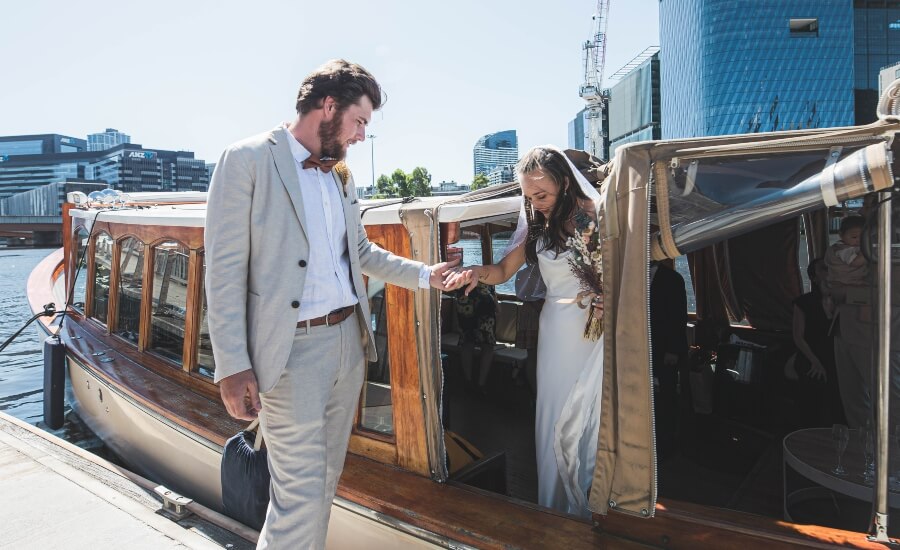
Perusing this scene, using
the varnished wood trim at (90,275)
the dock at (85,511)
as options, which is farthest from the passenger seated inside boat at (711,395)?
the varnished wood trim at (90,275)

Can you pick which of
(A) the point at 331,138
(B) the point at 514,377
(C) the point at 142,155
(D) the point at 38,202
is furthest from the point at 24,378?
(C) the point at 142,155

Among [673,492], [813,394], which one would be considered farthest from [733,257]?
[673,492]

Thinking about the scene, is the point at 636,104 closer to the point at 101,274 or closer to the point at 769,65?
the point at 769,65

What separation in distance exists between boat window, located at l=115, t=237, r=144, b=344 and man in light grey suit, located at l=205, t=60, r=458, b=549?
3.61m

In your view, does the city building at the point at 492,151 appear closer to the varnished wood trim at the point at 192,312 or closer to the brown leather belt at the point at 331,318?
the varnished wood trim at the point at 192,312

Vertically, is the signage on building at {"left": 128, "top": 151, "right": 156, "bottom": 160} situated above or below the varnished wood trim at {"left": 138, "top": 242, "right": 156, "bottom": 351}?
above

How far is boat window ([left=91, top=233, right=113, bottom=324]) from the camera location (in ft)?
19.6

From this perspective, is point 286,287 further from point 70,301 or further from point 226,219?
point 70,301

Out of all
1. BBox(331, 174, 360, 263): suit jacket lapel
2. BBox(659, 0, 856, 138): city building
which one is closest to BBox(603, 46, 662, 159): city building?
BBox(659, 0, 856, 138): city building

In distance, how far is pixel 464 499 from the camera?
9.21 feet

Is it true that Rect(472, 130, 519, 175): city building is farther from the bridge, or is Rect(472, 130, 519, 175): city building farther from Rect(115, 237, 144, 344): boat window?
Rect(115, 237, 144, 344): boat window

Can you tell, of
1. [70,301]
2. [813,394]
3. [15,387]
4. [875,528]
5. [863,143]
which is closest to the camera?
[863,143]

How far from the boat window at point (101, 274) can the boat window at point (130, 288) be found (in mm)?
357

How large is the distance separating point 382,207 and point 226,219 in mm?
1370
